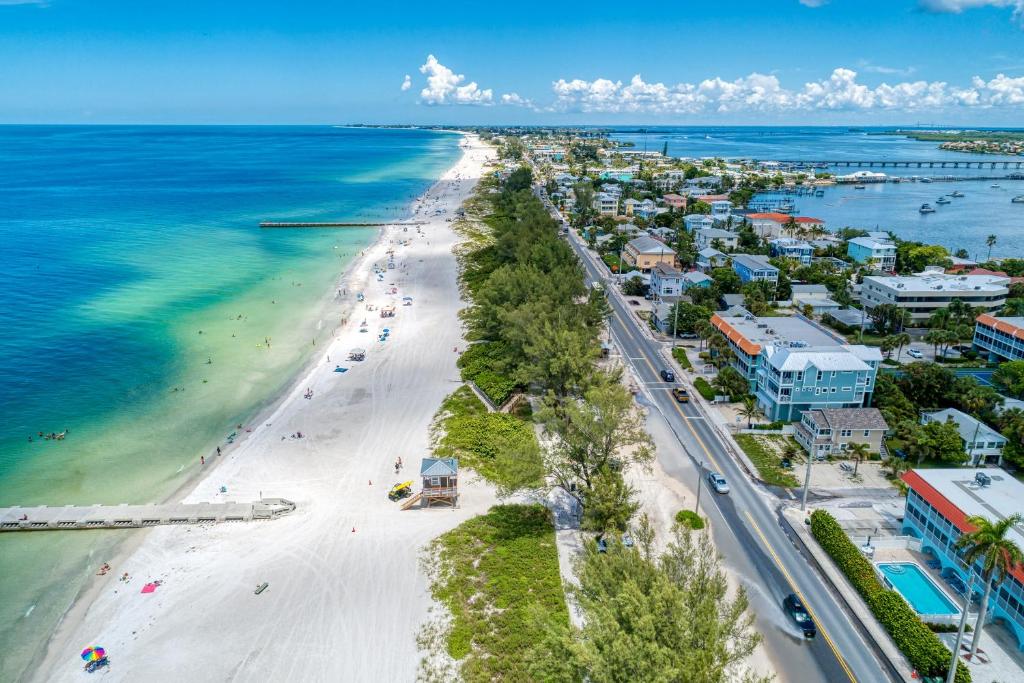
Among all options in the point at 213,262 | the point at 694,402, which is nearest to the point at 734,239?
the point at 694,402

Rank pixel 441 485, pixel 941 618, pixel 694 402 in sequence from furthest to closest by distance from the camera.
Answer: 1. pixel 694 402
2. pixel 441 485
3. pixel 941 618

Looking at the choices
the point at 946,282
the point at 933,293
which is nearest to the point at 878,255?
the point at 946,282

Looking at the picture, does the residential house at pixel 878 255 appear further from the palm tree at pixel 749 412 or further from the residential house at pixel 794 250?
the palm tree at pixel 749 412

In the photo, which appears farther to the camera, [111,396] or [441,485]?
[111,396]

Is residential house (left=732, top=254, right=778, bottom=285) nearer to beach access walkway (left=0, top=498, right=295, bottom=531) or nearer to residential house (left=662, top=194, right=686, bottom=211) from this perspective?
residential house (left=662, top=194, right=686, bottom=211)

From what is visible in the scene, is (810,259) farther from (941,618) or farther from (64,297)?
(64,297)

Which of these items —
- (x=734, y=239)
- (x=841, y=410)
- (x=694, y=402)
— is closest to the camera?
(x=841, y=410)

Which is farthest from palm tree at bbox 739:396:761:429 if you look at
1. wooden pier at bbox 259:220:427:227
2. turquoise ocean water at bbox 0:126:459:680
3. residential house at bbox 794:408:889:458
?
wooden pier at bbox 259:220:427:227
